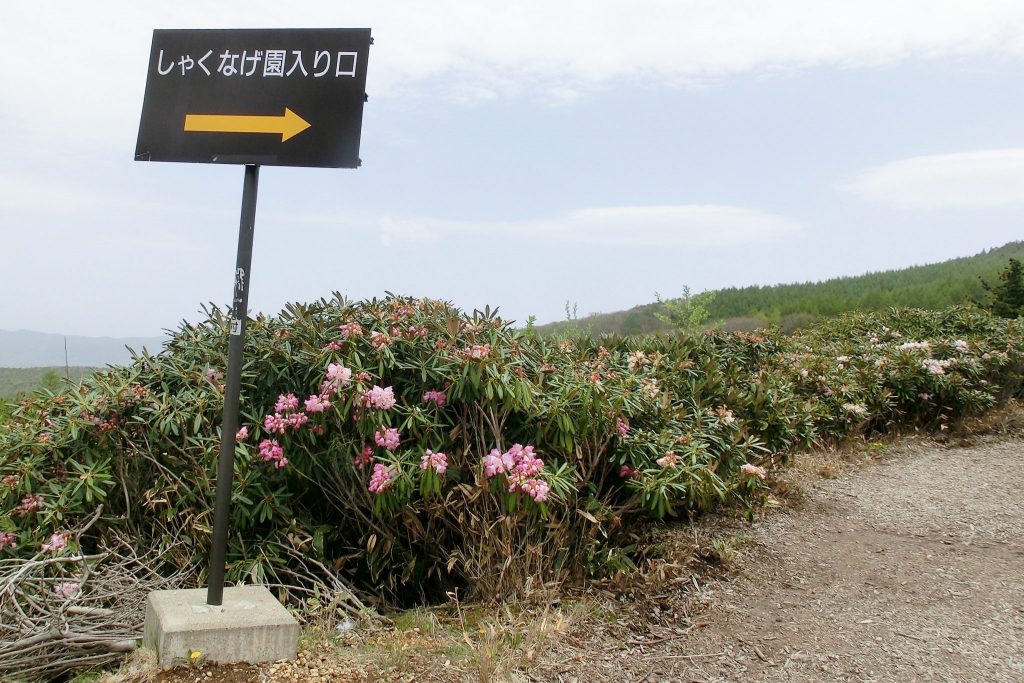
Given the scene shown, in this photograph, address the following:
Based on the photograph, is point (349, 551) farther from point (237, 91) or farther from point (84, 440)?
point (237, 91)

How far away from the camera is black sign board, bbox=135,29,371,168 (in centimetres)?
337

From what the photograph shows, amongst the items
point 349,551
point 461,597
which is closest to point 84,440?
point 349,551

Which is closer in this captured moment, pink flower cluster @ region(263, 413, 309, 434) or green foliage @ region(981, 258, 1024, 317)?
pink flower cluster @ region(263, 413, 309, 434)

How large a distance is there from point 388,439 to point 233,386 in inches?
30.0

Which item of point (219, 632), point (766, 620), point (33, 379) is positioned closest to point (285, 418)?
point (219, 632)

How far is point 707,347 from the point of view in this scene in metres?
7.21

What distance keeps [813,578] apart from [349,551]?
2308mm

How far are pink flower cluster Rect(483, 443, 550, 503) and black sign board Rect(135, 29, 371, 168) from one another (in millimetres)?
1407

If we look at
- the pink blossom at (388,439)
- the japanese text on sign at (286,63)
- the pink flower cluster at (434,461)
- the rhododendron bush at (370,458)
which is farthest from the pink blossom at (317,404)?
the japanese text on sign at (286,63)

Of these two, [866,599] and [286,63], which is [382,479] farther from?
[866,599]

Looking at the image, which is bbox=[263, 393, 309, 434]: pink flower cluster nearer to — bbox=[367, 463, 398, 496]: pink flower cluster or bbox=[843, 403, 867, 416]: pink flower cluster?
bbox=[367, 463, 398, 496]: pink flower cluster

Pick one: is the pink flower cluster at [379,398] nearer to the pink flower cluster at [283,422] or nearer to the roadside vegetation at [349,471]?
the roadside vegetation at [349,471]

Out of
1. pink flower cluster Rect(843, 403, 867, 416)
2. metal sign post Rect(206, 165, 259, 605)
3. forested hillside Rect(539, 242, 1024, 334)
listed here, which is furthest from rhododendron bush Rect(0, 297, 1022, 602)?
forested hillside Rect(539, 242, 1024, 334)

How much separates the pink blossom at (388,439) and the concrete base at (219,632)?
0.81 metres
